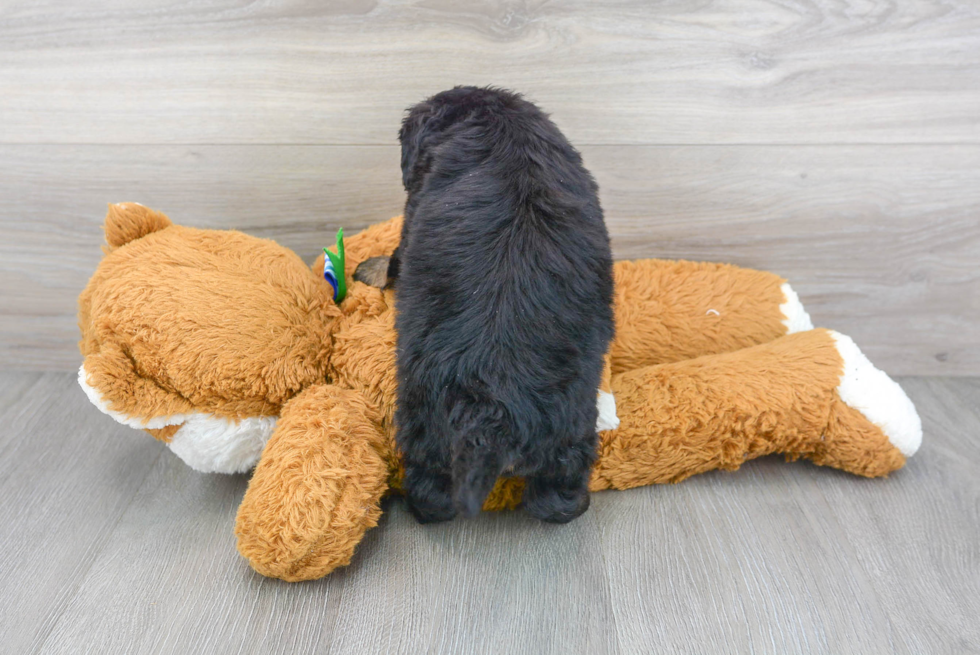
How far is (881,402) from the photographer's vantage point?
2.82ft

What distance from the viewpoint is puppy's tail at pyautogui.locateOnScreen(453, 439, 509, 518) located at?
24.0 inches

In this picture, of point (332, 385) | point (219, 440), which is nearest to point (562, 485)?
point (332, 385)

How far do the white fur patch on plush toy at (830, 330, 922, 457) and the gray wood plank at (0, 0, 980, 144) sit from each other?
362 millimetres

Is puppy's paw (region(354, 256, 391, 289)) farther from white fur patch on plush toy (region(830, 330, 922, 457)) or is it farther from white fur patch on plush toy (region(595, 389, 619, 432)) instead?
white fur patch on plush toy (region(830, 330, 922, 457))

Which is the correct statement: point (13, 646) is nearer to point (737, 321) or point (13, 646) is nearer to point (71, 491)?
point (71, 491)

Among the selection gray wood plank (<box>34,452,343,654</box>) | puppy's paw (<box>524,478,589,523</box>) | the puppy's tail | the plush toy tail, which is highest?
the plush toy tail

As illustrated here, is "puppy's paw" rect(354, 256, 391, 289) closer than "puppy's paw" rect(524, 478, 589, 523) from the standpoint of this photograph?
No

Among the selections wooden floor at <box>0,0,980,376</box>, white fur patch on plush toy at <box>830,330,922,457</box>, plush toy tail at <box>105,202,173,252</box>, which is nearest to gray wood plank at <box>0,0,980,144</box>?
wooden floor at <box>0,0,980,376</box>

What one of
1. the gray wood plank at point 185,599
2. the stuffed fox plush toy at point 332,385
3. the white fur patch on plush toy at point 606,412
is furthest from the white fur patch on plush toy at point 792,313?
the gray wood plank at point 185,599

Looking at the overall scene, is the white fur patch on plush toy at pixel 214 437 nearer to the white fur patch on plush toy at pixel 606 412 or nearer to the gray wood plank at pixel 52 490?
the gray wood plank at pixel 52 490

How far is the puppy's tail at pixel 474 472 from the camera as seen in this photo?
0.61 metres

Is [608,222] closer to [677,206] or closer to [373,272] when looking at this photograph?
[677,206]

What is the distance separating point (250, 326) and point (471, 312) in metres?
0.28

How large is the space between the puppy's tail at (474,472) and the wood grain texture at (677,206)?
53cm
